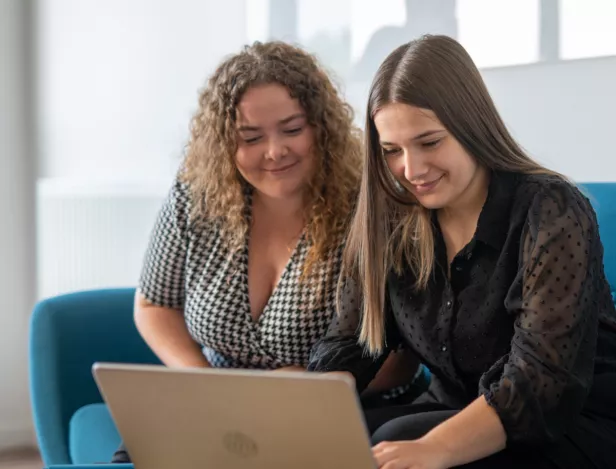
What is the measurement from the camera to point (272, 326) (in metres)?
1.83

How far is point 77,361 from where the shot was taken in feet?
7.20

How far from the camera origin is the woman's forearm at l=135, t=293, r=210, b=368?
76.9 inches

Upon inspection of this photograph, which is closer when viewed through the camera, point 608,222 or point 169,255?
point 608,222

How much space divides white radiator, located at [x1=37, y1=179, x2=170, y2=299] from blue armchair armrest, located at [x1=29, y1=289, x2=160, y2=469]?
862 millimetres

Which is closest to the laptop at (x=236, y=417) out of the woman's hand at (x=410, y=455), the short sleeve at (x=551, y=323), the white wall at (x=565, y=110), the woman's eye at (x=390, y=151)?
the woman's hand at (x=410, y=455)

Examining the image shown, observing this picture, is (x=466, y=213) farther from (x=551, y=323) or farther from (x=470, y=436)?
(x=470, y=436)

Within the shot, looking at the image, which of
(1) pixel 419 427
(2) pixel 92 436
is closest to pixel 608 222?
(1) pixel 419 427

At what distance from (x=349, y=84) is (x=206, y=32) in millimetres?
592

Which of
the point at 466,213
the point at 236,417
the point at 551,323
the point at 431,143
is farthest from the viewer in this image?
the point at 466,213

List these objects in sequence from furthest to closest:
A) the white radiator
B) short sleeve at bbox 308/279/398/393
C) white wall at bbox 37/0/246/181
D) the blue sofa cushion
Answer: the white radiator < white wall at bbox 37/0/246/181 < the blue sofa cushion < short sleeve at bbox 308/279/398/393

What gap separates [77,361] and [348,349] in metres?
0.84

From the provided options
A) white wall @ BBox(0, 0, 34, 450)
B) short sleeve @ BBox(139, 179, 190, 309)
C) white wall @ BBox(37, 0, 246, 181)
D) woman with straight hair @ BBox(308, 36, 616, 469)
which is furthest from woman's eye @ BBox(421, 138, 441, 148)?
white wall @ BBox(0, 0, 34, 450)

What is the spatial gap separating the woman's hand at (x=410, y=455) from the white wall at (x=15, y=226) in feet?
7.77

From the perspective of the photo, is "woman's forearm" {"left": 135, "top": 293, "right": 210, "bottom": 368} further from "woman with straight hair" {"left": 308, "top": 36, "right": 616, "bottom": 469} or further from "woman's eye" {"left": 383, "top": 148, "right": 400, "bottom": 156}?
"woman's eye" {"left": 383, "top": 148, "right": 400, "bottom": 156}
